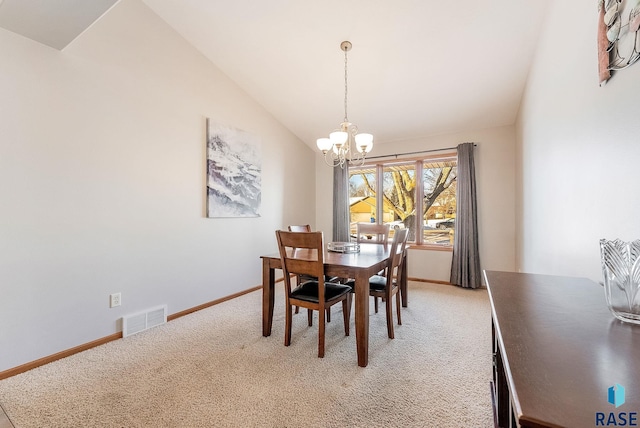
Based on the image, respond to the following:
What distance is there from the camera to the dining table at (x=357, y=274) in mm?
2016

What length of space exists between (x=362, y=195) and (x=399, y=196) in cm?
A: 66

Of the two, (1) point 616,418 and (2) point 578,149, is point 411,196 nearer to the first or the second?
(2) point 578,149

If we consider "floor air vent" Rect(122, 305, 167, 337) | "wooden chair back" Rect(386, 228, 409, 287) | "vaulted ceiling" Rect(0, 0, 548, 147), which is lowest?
"floor air vent" Rect(122, 305, 167, 337)

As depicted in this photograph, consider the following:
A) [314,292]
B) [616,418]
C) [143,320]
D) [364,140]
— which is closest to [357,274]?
[314,292]

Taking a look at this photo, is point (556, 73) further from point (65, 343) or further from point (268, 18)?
point (65, 343)

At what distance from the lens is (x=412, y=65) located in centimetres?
299

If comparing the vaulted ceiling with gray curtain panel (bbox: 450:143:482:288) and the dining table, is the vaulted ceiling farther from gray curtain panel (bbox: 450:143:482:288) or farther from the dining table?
the dining table

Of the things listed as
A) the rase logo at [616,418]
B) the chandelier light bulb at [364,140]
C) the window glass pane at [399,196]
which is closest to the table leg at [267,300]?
the chandelier light bulb at [364,140]

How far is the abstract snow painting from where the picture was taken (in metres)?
3.32

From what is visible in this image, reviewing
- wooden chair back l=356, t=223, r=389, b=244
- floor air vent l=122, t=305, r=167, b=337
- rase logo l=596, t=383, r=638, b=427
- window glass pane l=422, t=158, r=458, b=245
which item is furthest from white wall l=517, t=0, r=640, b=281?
floor air vent l=122, t=305, r=167, b=337

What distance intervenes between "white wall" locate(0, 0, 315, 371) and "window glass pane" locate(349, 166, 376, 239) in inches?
90.9

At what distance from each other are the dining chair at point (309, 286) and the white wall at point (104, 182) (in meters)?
1.41

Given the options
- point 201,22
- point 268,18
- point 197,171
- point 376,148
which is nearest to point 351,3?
point 268,18

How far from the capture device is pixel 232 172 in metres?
3.56
